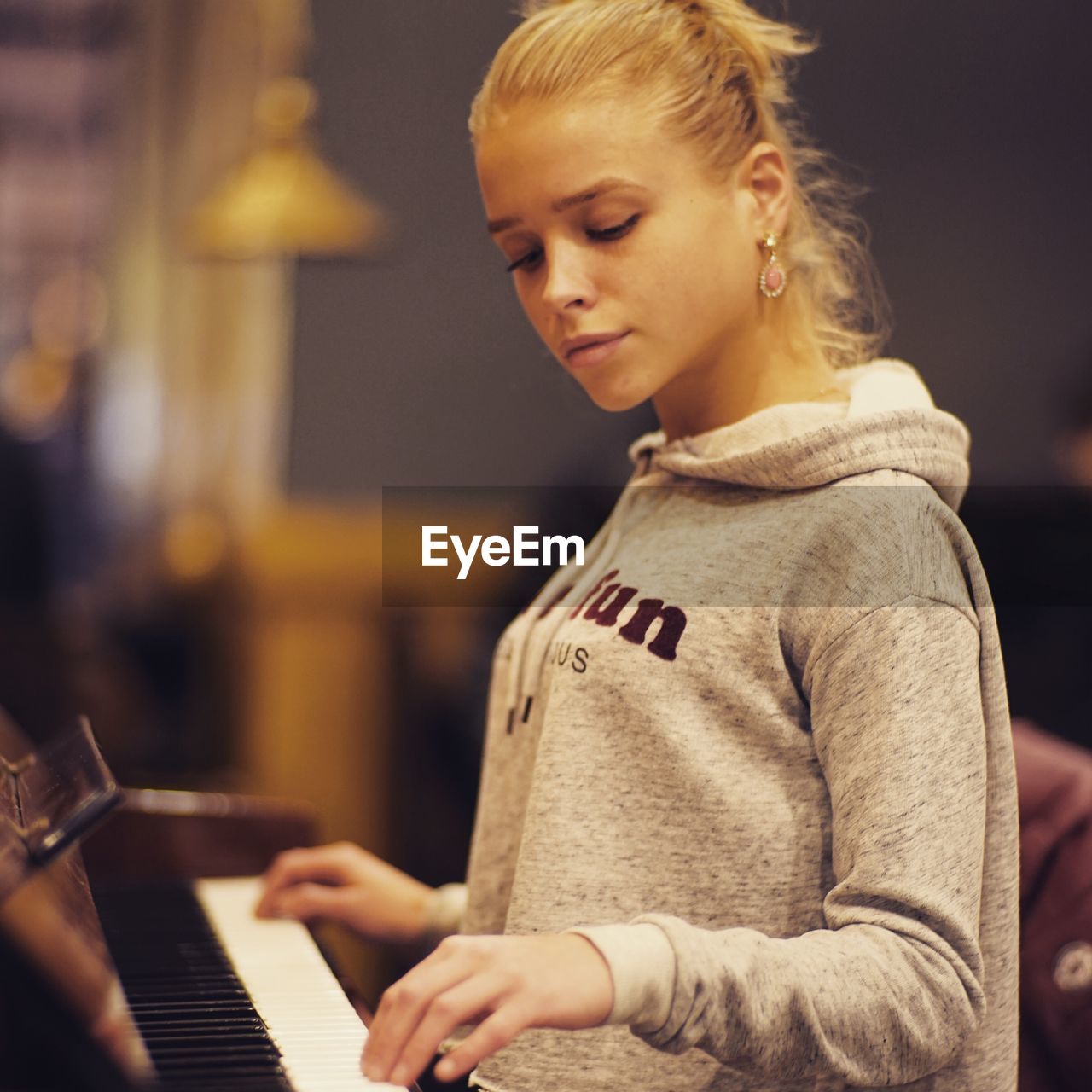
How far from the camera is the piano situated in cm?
70

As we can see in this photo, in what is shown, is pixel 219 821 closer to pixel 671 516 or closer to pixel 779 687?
pixel 671 516

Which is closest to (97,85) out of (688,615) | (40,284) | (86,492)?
(40,284)

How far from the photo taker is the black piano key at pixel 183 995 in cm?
88

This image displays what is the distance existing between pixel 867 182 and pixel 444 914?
2.24 ft

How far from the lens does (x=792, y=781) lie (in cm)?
Answer: 96

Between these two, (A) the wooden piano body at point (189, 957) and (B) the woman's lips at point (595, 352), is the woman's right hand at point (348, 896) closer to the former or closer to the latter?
(A) the wooden piano body at point (189, 957)

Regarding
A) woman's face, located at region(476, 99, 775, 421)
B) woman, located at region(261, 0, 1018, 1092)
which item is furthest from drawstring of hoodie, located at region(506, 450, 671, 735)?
woman's face, located at region(476, 99, 775, 421)

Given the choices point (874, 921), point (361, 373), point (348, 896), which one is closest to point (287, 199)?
point (361, 373)

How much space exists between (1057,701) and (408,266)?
91 centimetres

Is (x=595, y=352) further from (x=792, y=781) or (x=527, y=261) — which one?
(x=792, y=781)

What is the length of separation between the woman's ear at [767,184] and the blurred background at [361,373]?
8 cm

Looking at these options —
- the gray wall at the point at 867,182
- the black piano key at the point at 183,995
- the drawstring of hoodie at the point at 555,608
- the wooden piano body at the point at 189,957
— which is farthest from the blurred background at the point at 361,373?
the black piano key at the point at 183,995

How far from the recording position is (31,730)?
2.78 metres

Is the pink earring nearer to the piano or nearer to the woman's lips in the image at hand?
the woman's lips
